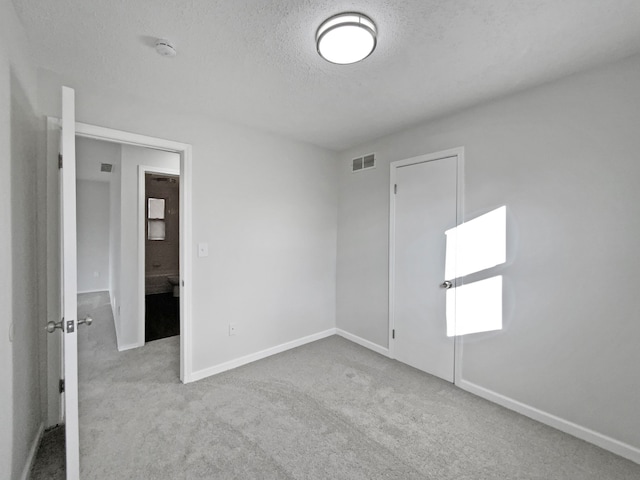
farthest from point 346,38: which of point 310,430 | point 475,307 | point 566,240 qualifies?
point 310,430

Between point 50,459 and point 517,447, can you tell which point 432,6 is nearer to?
point 517,447

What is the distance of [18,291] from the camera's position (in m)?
1.51

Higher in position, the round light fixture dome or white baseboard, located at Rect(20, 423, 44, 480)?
the round light fixture dome

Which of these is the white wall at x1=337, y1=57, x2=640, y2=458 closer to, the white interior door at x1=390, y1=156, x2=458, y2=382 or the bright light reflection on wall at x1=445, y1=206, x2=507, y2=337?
the bright light reflection on wall at x1=445, y1=206, x2=507, y2=337

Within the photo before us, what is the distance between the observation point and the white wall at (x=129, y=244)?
11.1ft

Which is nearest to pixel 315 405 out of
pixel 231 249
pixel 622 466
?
pixel 231 249

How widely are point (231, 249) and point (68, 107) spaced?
1.76 meters

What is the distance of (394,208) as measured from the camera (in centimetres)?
316

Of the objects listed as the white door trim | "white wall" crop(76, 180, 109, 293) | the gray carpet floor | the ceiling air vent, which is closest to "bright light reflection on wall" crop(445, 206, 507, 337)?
the gray carpet floor

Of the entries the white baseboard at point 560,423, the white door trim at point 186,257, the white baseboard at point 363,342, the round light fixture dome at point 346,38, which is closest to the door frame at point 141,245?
the white door trim at point 186,257

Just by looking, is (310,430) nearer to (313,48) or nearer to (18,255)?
(18,255)

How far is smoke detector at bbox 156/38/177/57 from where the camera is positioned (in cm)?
166

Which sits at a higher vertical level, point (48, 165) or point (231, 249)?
point (48, 165)

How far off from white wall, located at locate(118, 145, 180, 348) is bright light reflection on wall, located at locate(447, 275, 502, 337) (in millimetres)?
3565
